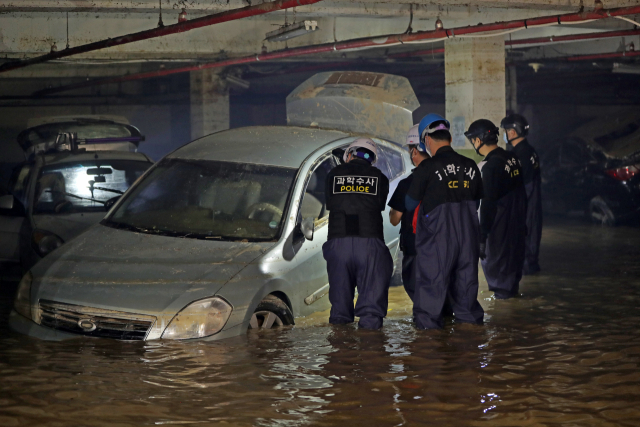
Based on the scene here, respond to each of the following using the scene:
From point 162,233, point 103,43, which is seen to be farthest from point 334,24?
point 162,233

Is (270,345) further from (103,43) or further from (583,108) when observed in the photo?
(583,108)

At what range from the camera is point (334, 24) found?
14.9m

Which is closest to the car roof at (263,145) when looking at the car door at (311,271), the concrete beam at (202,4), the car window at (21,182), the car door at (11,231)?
the car door at (311,271)

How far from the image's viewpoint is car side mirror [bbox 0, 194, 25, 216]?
7.91 meters

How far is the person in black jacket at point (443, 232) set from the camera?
5906 millimetres

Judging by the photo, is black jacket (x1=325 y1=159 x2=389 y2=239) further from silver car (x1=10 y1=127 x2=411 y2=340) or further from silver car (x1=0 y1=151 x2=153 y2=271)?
silver car (x1=0 y1=151 x2=153 y2=271)

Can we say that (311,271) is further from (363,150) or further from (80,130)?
(80,130)

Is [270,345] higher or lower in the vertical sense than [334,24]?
lower

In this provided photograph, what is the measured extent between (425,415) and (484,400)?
0.40 m

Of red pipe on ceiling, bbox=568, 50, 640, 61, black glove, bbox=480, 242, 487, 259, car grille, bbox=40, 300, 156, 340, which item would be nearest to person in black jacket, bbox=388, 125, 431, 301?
black glove, bbox=480, 242, 487, 259

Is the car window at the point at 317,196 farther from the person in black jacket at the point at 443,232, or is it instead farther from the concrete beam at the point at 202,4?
the concrete beam at the point at 202,4

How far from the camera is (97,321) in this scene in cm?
516

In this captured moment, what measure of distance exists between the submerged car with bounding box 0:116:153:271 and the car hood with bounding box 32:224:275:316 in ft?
5.67

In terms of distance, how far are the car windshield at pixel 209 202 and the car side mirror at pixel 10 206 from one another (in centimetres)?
194
